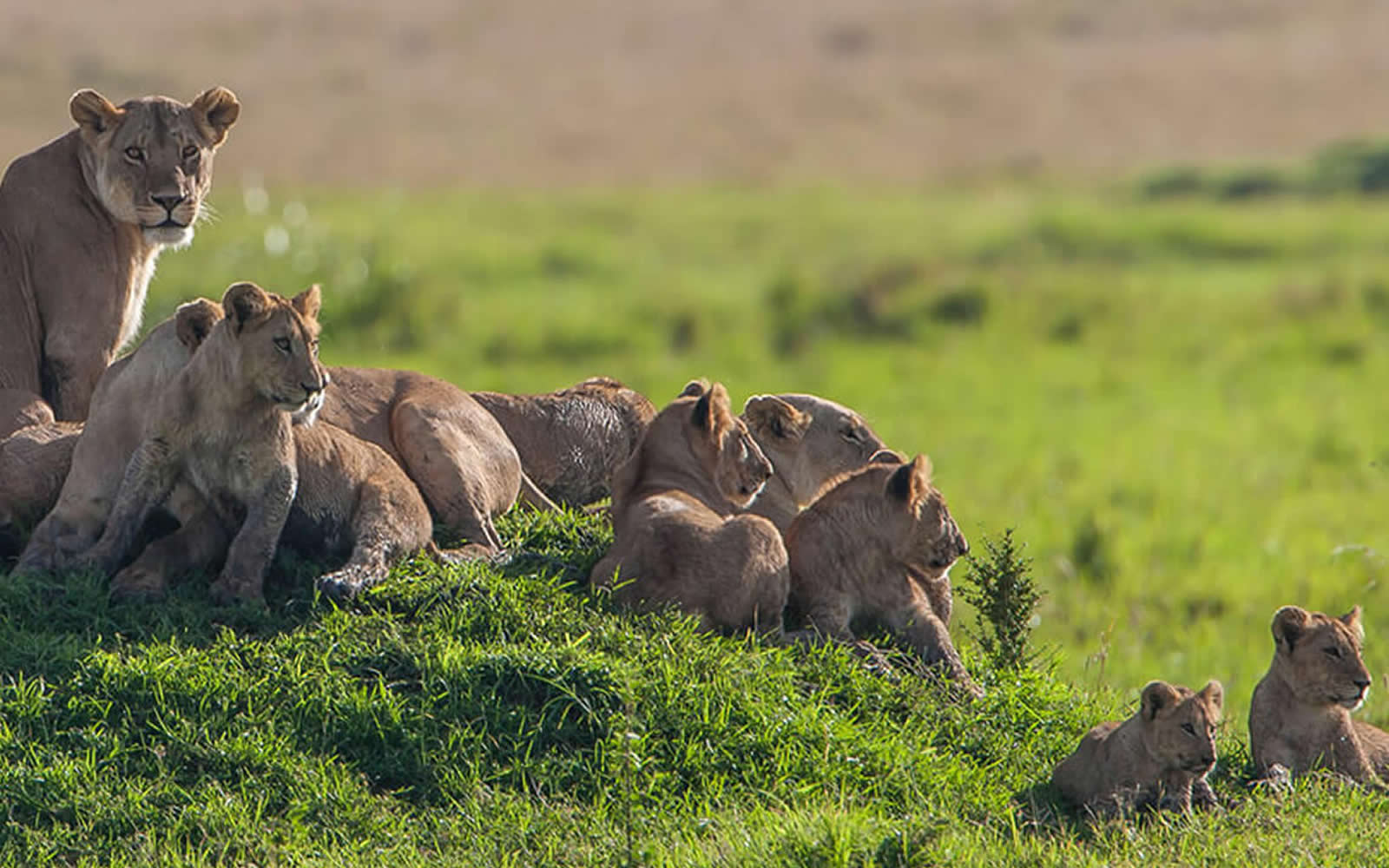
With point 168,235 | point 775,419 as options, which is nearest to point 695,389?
point 775,419

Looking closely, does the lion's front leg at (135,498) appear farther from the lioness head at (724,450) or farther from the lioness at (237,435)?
the lioness head at (724,450)

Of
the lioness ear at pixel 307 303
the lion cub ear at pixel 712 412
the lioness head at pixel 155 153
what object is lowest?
the lion cub ear at pixel 712 412

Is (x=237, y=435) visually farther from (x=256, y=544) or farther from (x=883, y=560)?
(x=883, y=560)

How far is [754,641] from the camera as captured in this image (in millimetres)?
7477

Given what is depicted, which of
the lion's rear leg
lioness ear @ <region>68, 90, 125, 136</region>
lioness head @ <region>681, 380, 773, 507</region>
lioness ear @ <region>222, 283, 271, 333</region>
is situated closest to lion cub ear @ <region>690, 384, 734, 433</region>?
lioness head @ <region>681, 380, 773, 507</region>

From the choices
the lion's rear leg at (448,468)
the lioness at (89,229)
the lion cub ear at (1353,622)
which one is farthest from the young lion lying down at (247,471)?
the lion cub ear at (1353,622)

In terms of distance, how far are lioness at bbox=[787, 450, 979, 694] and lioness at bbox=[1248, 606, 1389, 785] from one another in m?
1.11

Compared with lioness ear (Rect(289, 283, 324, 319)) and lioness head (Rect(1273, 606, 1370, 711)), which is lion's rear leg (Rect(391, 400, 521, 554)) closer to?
lioness ear (Rect(289, 283, 324, 319))

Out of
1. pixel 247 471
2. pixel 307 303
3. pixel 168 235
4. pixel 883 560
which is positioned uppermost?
pixel 168 235

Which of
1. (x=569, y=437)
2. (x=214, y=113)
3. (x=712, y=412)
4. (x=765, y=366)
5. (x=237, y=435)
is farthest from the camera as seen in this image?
(x=765, y=366)

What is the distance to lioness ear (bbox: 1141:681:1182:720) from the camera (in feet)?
22.5

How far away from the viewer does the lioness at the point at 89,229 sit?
8.44 m

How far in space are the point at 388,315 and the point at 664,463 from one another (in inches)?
576

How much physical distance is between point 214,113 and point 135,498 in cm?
191
